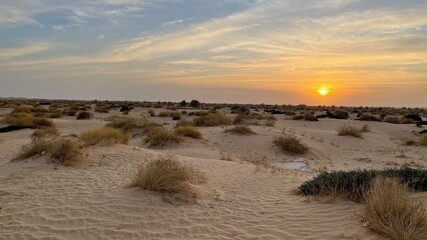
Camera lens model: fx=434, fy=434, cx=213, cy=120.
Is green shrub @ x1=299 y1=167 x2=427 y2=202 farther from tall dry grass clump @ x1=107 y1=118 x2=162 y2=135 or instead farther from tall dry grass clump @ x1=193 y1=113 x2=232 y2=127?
tall dry grass clump @ x1=193 y1=113 x2=232 y2=127

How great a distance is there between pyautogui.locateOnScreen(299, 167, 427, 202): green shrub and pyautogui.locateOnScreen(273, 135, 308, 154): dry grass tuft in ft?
32.1

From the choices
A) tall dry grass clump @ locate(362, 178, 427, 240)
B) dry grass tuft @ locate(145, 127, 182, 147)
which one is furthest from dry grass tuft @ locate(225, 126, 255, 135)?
tall dry grass clump @ locate(362, 178, 427, 240)

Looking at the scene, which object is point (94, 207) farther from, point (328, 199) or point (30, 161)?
point (30, 161)

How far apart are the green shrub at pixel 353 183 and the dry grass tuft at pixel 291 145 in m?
9.79

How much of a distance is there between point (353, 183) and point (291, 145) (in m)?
11.1

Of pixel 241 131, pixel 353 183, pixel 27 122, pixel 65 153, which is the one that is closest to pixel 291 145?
pixel 241 131

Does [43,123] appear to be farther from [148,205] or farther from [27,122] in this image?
[148,205]

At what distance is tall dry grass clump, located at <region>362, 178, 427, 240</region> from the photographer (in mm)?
5906

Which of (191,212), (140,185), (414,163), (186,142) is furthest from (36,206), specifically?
(414,163)

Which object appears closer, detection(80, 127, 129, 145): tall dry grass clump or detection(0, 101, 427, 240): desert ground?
detection(0, 101, 427, 240): desert ground

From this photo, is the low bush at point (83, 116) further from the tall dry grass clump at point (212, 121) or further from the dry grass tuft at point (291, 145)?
the dry grass tuft at point (291, 145)

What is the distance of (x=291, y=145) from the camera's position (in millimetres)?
19688

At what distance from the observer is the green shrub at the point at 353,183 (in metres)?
8.66

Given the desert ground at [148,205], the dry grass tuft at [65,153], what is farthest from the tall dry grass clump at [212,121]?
the dry grass tuft at [65,153]
